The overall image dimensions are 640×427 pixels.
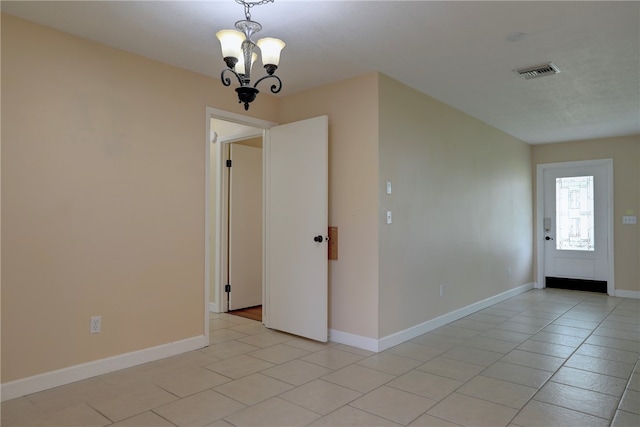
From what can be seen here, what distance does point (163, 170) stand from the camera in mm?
3354

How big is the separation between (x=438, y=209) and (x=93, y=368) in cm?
349

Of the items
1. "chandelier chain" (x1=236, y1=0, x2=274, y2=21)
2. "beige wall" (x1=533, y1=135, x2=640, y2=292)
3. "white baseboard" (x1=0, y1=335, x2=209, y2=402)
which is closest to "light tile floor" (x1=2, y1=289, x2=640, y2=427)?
"white baseboard" (x1=0, y1=335, x2=209, y2=402)

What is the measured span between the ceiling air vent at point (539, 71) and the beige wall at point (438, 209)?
95 cm

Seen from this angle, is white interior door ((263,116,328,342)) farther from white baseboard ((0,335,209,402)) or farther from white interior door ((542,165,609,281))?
white interior door ((542,165,609,281))

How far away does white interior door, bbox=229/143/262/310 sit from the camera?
5.05 metres

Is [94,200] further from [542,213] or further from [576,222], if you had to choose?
Result: [576,222]

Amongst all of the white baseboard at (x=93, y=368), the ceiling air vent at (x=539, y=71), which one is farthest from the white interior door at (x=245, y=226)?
the ceiling air vent at (x=539, y=71)

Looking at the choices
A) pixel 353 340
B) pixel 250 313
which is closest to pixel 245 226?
pixel 250 313

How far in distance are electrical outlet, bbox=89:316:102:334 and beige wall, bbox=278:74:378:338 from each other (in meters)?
1.95

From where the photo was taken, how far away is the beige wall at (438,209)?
12.2 feet

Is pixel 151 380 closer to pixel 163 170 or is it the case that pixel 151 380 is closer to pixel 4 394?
pixel 4 394

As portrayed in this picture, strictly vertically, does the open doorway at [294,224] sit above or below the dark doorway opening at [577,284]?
above

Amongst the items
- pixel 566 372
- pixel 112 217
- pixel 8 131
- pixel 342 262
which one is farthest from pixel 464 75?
pixel 8 131

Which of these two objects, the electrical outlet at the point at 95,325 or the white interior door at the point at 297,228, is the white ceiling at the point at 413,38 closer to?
the white interior door at the point at 297,228
